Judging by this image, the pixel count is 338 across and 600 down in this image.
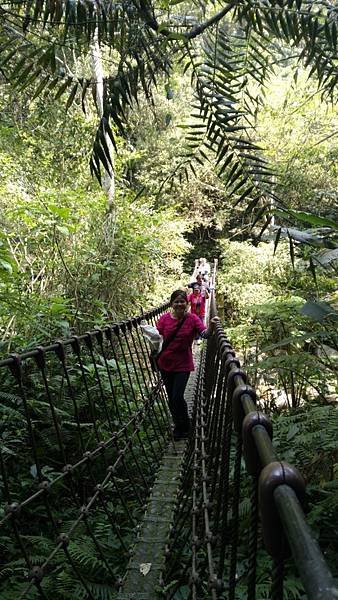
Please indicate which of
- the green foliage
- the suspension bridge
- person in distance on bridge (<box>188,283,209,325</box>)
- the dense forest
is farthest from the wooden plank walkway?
person in distance on bridge (<box>188,283,209,325</box>)

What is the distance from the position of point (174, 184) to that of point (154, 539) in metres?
2.14

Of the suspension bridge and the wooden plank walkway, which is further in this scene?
the wooden plank walkway

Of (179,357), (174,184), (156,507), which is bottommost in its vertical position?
(156,507)

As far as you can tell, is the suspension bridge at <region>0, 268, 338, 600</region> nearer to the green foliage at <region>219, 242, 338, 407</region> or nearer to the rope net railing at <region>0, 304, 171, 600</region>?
the rope net railing at <region>0, 304, 171, 600</region>

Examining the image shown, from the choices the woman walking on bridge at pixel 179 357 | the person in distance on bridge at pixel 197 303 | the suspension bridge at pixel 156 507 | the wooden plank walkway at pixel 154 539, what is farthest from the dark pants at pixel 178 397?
the person in distance on bridge at pixel 197 303

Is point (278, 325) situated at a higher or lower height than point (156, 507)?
lower

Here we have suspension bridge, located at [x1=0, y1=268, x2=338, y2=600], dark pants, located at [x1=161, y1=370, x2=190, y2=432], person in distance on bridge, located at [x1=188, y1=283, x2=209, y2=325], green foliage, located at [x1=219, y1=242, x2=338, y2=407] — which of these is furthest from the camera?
person in distance on bridge, located at [x1=188, y1=283, x2=209, y2=325]

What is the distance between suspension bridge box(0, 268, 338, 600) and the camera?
42 centimetres

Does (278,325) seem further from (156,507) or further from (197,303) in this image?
(156,507)

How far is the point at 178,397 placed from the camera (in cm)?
286

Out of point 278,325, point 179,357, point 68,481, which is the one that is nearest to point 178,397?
point 179,357

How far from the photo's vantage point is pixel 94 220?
207 inches

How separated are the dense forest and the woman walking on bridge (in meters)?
0.49

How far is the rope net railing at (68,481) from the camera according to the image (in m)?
1.55
